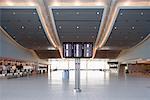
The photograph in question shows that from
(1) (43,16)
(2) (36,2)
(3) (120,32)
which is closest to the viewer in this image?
(2) (36,2)

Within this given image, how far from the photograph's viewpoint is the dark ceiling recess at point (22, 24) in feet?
78.1

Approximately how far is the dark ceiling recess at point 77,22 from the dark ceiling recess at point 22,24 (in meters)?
2.05

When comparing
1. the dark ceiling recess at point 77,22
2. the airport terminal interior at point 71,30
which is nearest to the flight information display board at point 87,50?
the airport terminal interior at point 71,30

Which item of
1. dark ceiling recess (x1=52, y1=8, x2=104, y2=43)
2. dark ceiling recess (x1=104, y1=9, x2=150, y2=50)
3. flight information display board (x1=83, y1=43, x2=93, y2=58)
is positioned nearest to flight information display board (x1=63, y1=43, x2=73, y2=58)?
flight information display board (x1=83, y1=43, x2=93, y2=58)

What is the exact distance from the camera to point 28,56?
163 ft

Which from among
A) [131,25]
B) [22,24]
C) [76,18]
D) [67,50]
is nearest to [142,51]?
[131,25]

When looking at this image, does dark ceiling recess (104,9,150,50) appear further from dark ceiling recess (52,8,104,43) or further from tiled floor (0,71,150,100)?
tiled floor (0,71,150,100)

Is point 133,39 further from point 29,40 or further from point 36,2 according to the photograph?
point 36,2

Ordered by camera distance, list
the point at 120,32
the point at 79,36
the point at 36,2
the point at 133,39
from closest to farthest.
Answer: the point at 36,2 → the point at 120,32 → the point at 79,36 → the point at 133,39

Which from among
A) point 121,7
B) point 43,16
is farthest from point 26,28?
point 121,7

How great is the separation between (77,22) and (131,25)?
19.1ft

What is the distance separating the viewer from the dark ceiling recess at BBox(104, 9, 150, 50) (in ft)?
78.5

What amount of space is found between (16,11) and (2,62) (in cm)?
1076

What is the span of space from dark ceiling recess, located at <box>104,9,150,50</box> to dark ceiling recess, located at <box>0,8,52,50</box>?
805 centimetres
